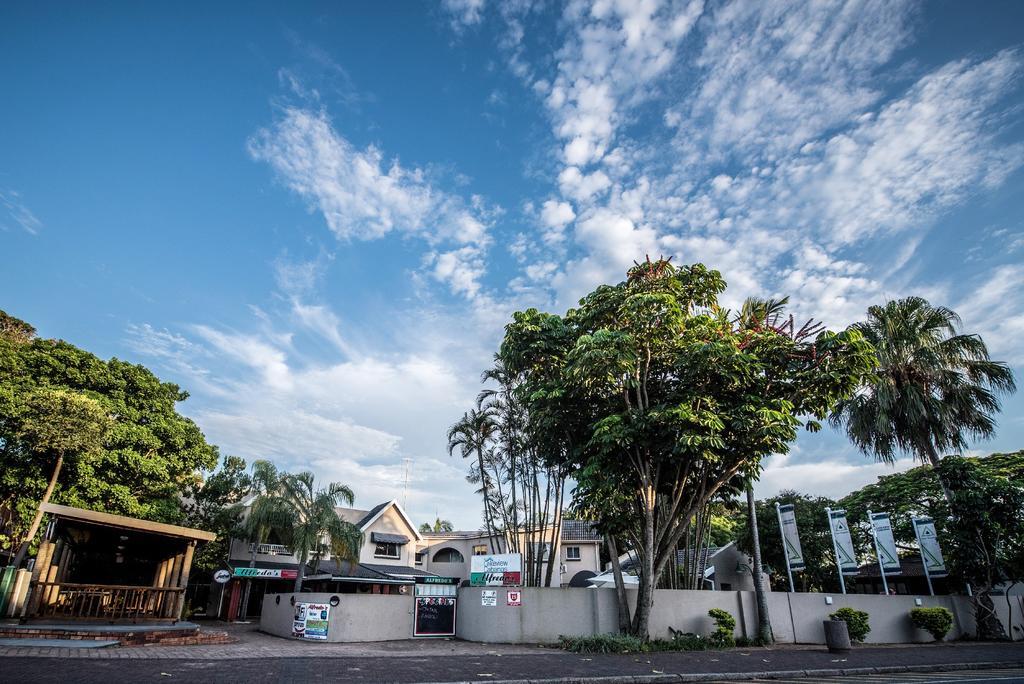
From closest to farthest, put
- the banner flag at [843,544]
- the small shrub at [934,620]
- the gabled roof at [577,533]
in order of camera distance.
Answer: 1. the small shrub at [934,620]
2. the banner flag at [843,544]
3. the gabled roof at [577,533]

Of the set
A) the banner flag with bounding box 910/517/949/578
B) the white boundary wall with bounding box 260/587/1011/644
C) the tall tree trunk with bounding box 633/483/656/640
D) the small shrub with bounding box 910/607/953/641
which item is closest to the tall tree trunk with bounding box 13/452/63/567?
the white boundary wall with bounding box 260/587/1011/644

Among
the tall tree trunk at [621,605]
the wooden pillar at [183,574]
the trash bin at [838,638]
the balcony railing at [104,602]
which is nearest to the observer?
the balcony railing at [104,602]

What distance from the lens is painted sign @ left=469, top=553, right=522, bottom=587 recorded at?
18.5 metres

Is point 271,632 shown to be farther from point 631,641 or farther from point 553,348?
point 553,348

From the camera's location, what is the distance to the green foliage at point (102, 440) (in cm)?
2250

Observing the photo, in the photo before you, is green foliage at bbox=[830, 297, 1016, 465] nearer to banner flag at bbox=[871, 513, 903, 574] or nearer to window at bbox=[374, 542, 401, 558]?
banner flag at bbox=[871, 513, 903, 574]

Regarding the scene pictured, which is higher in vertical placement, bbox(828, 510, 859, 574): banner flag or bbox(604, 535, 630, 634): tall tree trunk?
bbox(828, 510, 859, 574): banner flag

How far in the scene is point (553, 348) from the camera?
18.0 metres

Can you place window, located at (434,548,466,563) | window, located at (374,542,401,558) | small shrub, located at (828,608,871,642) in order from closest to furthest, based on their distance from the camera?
1. small shrub, located at (828,608,871,642)
2. window, located at (374,542,401,558)
3. window, located at (434,548,466,563)

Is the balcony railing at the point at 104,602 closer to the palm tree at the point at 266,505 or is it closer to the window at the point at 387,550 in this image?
the palm tree at the point at 266,505

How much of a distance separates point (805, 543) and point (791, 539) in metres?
13.6

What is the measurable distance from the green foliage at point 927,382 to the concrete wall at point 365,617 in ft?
64.3

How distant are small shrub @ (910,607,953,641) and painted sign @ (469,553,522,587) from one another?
50.8 ft

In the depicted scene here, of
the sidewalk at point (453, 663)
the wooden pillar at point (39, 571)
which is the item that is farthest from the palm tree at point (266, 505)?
the wooden pillar at point (39, 571)
